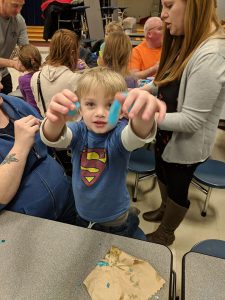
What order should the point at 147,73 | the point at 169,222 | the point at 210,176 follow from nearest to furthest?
the point at 169,222
the point at 210,176
the point at 147,73

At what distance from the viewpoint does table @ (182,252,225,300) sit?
74 cm

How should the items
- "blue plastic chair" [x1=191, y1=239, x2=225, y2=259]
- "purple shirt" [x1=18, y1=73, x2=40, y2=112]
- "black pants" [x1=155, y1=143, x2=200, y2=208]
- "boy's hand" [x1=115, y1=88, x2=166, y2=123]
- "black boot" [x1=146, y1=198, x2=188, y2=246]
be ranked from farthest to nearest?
"purple shirt" [x1=18, y1=73, x2=40, y2=112]
"black boot" [x1=146, y1=198, x2=188, y2=246]
"black pants" [x1=155, y1=143, x2=200, y2=208]
"blue plastic chair" [x1=191, y1=239, x2=225, y2=259]
"boy's hand" [x1=115, y1=88, x2=166, y2=123]

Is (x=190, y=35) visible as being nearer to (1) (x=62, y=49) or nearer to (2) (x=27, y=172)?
(2) (x=27, y=172)

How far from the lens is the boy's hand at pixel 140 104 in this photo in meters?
0.59

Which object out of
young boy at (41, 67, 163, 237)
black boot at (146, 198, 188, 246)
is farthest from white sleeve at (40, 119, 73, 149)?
black boot at (146, 198, 188, 246)

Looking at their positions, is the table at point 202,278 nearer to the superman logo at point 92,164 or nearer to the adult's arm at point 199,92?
the superman logo at point 92,164

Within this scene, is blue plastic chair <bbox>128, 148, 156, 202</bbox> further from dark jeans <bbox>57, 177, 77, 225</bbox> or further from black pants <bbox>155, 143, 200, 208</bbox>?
dark jeans <bbox>57, 177, 77, 225</bbox>

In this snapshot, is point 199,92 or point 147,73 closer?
point 199,92

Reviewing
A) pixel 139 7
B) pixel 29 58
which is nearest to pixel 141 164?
pixel 29 58

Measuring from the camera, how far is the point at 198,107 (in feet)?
3.73

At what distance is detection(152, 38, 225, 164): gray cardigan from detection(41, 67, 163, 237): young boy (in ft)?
1.00

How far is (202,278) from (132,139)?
46 cm

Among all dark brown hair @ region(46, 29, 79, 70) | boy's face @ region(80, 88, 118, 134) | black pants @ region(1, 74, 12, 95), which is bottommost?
black pants @ region(1, 74, 12, 95)

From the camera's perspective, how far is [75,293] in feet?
2.44
